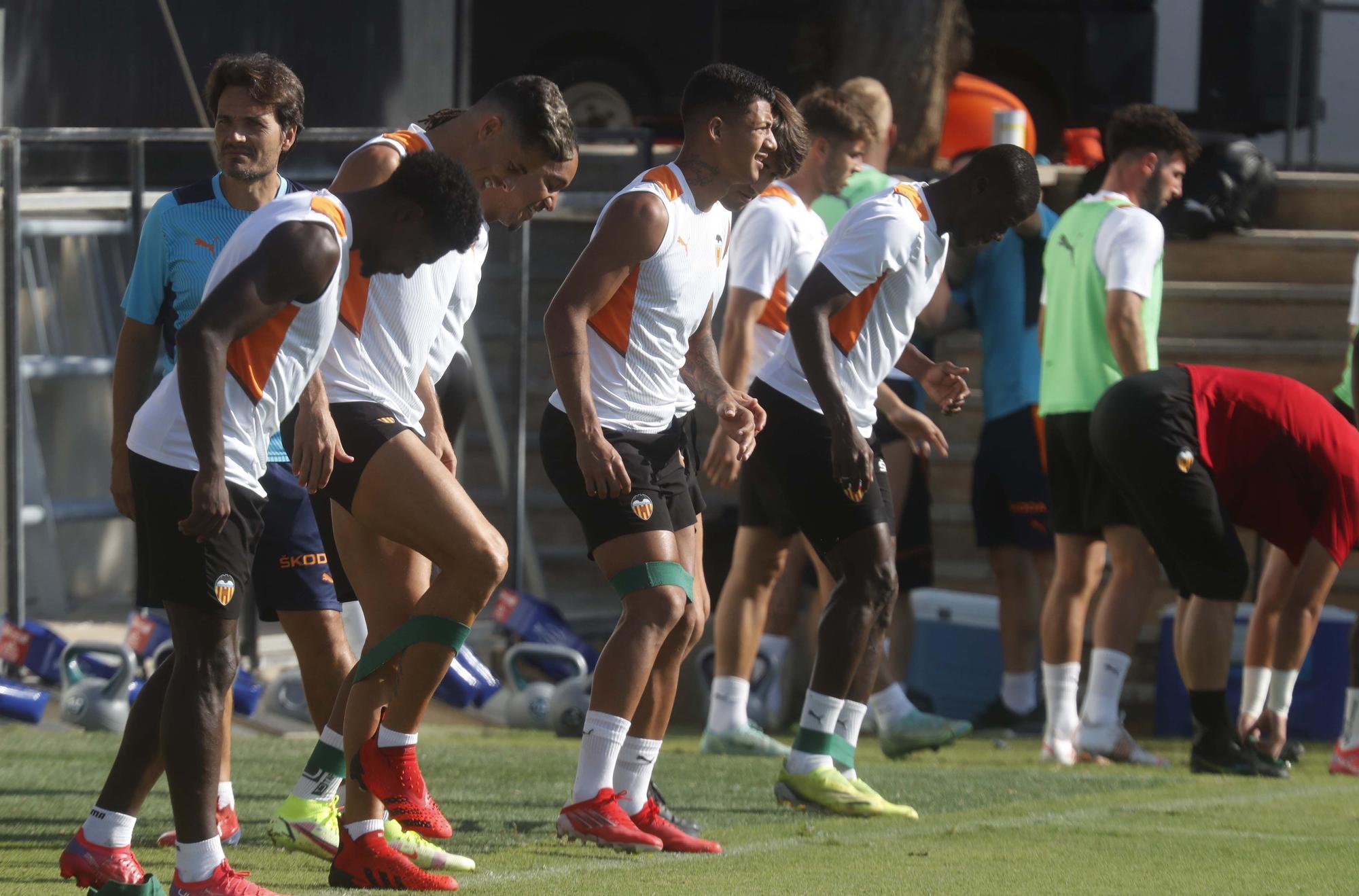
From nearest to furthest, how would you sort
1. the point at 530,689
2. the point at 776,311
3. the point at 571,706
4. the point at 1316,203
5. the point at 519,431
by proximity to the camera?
1. the point at 776,311
2. the point at 571,706
3. the point at 530,689
4. the point at 519,431
5. the point at 1316,203

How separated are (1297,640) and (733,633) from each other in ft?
6.81

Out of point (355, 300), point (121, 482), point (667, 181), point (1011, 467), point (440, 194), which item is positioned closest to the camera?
point (440, 194)

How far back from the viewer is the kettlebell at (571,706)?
8109 millimetres

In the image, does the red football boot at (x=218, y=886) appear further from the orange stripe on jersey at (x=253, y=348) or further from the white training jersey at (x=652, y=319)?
the white training jersey at (x=652, y=319)

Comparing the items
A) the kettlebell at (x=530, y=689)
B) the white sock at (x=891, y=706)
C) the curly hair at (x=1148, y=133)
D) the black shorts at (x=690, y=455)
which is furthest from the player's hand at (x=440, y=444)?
the curly hair at (x=1148, y=133)

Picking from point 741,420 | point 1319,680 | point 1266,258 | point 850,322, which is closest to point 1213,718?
point 1319,680

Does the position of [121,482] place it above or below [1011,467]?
above

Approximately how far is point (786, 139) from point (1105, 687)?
3.07 m

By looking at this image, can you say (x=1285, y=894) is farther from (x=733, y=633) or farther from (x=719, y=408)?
(x=733, y=633)

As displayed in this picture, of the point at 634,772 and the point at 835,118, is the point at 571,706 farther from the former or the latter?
the point at 634,772

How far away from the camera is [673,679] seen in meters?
5.50

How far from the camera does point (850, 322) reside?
604 centimetres

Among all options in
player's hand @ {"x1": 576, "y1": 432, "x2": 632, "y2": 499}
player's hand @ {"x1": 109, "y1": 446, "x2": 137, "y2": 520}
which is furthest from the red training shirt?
player's hand @ {"x1": 109, "y1": 446, "x2": 137, "y2": 520}

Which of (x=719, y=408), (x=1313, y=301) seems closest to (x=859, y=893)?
(x=719, y=408)
